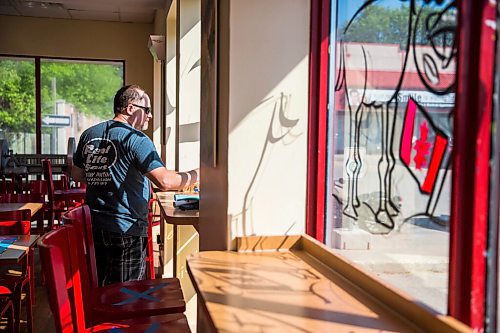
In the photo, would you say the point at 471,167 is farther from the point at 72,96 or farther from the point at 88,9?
the point at 72,96

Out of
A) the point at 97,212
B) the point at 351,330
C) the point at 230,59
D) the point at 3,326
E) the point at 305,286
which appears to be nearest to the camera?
the point at 351,330

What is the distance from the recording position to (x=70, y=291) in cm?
166

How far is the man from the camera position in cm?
264

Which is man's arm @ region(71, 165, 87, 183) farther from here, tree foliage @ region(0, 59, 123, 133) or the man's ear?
tree foliage @ region(0, 59, 123, 133)

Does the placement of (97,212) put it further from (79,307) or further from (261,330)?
(261,330)

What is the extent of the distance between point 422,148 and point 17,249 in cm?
217

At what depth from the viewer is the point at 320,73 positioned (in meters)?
1.87

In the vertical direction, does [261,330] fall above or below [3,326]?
above

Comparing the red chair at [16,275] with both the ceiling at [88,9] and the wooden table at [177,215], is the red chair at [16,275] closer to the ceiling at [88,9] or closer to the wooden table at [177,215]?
the wooden table at [177,215]

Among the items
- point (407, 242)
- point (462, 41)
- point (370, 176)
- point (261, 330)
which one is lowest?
point (261, 330)

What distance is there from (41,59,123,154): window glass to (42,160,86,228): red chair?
2075mm

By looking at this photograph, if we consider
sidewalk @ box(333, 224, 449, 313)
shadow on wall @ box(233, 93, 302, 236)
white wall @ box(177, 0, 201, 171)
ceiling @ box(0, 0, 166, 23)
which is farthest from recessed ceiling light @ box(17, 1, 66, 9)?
sidewalk @ box(333, 224, 449, 313)

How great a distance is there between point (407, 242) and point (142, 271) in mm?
1817

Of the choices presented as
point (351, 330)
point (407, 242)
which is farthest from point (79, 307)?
point (407, 242)
